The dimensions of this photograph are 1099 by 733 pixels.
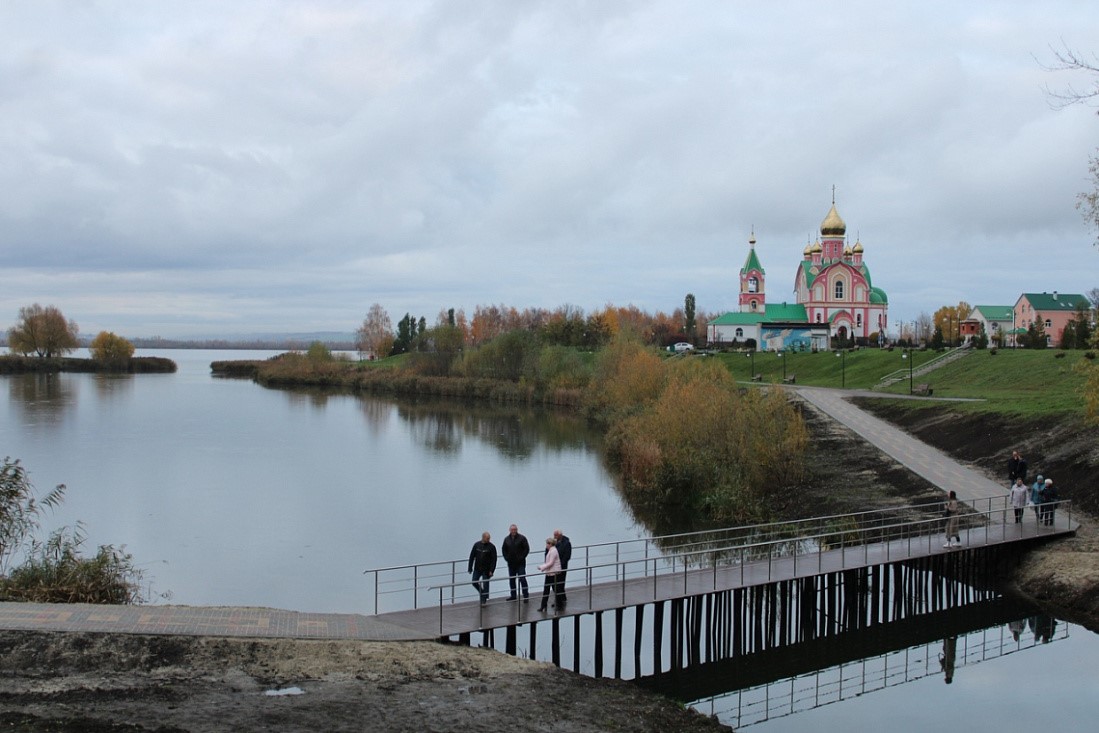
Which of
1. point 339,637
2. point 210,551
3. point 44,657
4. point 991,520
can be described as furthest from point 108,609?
point 991,520

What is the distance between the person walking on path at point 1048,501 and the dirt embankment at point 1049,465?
65 centimetres

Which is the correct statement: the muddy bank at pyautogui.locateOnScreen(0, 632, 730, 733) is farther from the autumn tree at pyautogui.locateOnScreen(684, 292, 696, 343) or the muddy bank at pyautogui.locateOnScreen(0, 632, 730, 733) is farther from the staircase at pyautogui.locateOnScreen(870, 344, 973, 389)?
the autumn tree at pyautogui.locateOnScreen(684, 292, 696, 343)

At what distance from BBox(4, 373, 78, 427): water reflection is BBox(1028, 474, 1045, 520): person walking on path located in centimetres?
5098

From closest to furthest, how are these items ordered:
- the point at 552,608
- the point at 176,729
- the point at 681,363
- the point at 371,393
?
the point at 176,729 → the point at 552,608 → the point at 681,363 → the point at 371,393

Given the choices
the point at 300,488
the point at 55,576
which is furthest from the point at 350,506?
the point at 55,576

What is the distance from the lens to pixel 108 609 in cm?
1511

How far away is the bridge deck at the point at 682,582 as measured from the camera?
621 inches

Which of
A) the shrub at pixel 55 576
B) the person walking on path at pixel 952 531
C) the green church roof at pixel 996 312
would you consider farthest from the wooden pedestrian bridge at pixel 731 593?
the green church roof at pixel 996 312

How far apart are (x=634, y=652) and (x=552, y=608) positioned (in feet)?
8.61

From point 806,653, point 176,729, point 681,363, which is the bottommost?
point 806,653

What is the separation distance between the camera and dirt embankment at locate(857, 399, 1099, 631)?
19.8 metres

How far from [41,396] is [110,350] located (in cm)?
5122

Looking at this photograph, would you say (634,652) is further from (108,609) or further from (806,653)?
(108,609)

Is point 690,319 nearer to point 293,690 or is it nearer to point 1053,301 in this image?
point 1053,301
